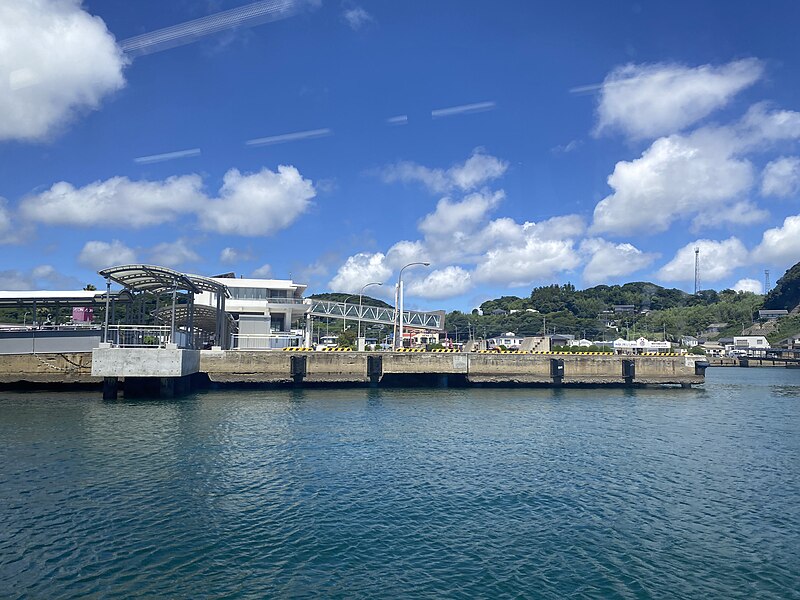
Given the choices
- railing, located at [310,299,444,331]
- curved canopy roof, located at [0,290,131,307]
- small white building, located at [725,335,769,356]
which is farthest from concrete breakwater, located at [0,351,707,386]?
small white building, located at [725,335,769,356]

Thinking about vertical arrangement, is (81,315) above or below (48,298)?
below

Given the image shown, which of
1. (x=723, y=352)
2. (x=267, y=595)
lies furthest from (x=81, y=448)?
(x=723, y=352)

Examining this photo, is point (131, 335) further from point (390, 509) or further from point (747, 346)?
point (747, 346)

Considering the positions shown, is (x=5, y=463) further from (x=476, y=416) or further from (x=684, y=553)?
(x=476, y=416)

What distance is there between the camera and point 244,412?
1234 inches

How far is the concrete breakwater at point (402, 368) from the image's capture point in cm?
3850

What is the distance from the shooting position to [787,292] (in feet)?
571

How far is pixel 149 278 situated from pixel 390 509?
2912 cm

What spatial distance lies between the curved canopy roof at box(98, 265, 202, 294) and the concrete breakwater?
20.1 ft

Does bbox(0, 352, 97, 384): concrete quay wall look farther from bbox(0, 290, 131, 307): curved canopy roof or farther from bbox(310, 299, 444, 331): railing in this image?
bbox(310, 299, 444, 331): railing

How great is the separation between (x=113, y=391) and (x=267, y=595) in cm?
2998

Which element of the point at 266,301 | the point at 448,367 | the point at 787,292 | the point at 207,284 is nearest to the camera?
the point at 207,284

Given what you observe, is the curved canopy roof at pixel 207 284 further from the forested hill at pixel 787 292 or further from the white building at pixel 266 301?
the forested hill at pixel 787 292

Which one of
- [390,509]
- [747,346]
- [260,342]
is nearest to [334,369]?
[260,342]
